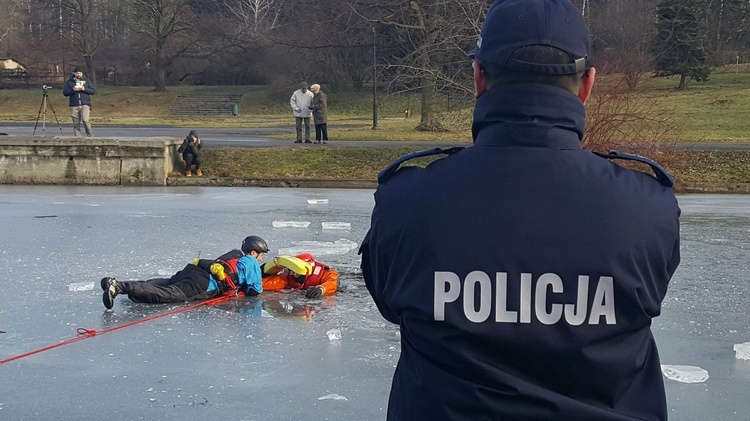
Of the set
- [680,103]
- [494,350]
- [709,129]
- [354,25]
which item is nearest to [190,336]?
[494,350]

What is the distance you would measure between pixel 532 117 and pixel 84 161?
693 inches

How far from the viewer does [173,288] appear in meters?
7.72

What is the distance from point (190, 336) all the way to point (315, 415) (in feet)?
6.48

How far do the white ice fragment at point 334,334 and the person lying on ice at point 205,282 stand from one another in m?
1.39

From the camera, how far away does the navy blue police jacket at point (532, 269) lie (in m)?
1.89

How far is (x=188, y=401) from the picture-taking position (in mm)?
5164

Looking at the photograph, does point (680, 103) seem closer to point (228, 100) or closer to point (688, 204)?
point (688, 204)

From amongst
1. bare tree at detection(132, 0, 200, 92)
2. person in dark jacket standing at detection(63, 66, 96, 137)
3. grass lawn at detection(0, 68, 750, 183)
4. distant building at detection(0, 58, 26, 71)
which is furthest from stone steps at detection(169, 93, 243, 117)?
person in dark jacket standing at detection(63, 66, 96, 137)

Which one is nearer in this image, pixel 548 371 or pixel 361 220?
pixel 548 371

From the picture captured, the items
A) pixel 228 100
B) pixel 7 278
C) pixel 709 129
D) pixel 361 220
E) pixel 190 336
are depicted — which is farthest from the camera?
pixel 228 100

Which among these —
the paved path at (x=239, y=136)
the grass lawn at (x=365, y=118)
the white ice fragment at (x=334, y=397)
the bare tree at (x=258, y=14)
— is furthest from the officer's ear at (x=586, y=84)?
the bare tree at (x=258, y=14)

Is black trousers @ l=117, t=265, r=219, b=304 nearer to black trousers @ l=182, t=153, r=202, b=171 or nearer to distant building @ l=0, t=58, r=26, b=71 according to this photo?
black trousers @ l=182, t=153, r=202, b=171

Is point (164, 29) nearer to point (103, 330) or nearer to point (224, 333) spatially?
point (103, 330)

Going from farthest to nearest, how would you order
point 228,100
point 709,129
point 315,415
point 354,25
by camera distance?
1. point 228,100
2. point 354,25
3. point 709,129
4. point 315,415
